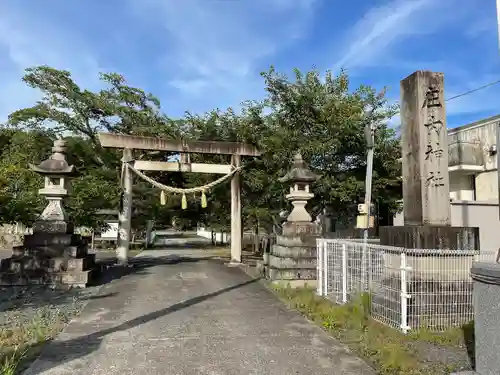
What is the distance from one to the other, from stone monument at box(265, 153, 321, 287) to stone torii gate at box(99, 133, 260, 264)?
435cm

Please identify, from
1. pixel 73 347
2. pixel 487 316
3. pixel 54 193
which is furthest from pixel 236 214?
pixel 487 316

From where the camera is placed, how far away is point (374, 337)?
5.87 m

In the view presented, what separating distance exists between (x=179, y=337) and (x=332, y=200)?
33.9ft

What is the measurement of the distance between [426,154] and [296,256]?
495 cm

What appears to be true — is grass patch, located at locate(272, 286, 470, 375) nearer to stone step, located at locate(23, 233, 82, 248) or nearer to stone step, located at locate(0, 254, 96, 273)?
stone step, located at locate(0, 254, 96, 273)

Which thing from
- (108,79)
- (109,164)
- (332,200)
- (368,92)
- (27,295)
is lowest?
(27,295)

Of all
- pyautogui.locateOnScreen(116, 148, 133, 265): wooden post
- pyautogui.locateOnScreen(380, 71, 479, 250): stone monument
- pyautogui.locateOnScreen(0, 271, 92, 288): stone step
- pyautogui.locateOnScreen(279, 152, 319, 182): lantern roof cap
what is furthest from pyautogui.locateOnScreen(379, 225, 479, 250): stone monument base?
pyautogui.locateOnScreen(116, 148, 133, 265): wooden post

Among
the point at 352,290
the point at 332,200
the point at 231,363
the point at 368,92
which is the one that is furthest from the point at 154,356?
the point at 368,92

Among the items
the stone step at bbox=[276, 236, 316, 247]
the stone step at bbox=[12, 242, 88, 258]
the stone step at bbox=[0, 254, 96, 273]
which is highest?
the stone step at bbox=[276, 236, 316, 247]

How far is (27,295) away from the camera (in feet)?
31.7

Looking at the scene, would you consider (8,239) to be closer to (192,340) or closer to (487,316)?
(192,340)

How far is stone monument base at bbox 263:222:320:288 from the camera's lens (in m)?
11.1

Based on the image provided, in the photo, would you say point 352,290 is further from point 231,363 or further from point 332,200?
point 332,200

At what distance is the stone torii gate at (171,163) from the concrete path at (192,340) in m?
6.24
